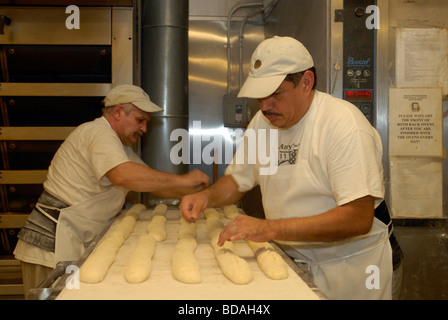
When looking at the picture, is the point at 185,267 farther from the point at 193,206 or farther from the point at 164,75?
the point at 164,75

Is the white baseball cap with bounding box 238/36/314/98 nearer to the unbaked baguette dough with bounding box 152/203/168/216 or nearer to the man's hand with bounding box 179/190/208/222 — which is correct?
the man's hand with bounding box 179/190/208/222

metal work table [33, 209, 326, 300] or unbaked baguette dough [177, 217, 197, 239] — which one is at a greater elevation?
unbaked baguette dough [177, 217, 197, 239]

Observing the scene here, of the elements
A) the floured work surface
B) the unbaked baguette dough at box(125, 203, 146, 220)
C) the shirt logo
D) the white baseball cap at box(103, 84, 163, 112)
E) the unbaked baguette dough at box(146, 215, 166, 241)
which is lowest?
the floured work surface

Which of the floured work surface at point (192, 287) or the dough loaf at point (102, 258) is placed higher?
the dough loaf at point (102, 258)

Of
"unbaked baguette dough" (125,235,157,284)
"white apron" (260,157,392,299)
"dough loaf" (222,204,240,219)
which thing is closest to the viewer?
"unbaked baguette dough" (125,235,157,284)

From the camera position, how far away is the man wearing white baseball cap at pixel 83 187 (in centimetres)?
217

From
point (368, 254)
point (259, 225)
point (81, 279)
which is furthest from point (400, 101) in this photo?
point (81, 279)

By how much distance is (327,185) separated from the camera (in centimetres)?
168

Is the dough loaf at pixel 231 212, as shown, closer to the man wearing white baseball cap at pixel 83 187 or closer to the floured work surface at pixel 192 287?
the man wearing white baseball cap at pixel 83 187

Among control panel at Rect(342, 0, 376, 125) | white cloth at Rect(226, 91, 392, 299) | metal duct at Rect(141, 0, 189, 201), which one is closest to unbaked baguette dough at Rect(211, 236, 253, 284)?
white cloth at Rect(226, 91, 392, 299)

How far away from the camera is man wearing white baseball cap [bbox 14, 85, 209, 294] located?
2.17 metres

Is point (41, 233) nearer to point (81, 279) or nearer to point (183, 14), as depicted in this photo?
point (81, 279)

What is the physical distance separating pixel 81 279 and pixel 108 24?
2131mm

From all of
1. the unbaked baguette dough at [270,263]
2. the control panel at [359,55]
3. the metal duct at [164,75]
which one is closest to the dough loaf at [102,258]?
the unbaked baguette dough at [270,263]
